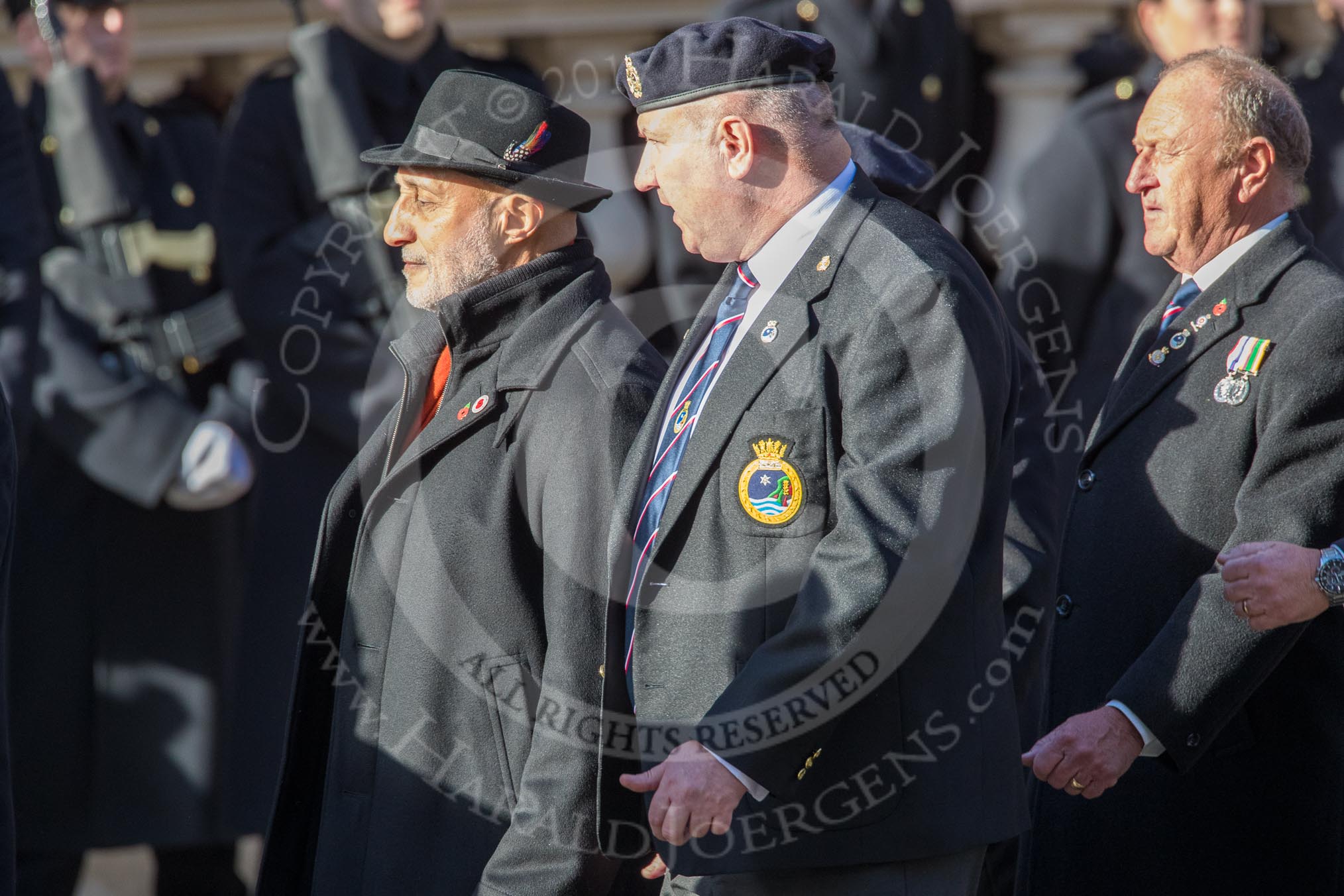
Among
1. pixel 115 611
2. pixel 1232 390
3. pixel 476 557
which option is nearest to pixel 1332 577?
pixel 1232 390

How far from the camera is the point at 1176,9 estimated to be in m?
5.27

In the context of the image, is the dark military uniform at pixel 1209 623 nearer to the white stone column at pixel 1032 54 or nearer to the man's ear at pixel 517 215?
Answer: the man's ear at pixel 517 215

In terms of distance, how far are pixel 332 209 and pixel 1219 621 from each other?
3051 mm

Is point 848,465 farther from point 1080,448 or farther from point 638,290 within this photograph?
point 638,290

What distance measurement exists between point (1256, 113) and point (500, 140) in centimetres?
123

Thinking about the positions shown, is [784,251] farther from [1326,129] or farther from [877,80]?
[1326,129]

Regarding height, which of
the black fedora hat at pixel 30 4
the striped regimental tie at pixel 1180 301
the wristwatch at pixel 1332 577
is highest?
the black fedora hat at pixel 30 4

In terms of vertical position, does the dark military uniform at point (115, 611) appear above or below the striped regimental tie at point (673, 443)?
below

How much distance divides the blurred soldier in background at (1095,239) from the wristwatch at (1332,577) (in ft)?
7.27

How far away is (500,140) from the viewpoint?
3.22 metres

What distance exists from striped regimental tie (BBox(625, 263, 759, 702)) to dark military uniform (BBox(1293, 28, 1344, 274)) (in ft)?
9.11

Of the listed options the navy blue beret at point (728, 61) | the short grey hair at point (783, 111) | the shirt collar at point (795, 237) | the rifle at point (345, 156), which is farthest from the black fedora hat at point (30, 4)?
the shirt collar at point (795, 237)

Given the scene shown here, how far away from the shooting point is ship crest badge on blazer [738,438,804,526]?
2678 millimetres

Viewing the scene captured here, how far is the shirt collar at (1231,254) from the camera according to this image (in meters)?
3.24
